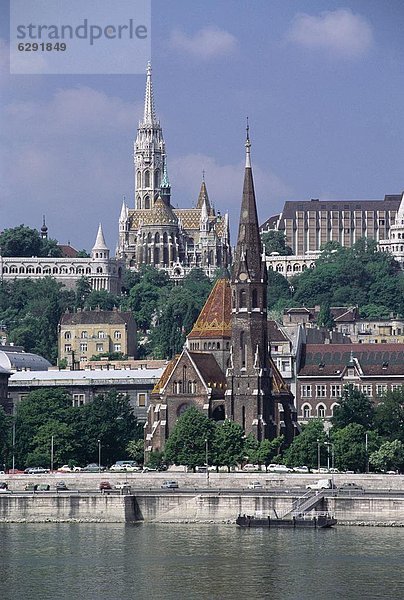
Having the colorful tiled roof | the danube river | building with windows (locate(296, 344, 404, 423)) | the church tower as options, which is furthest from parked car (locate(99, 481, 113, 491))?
building with windows (locate(296, 344, 404, 423))

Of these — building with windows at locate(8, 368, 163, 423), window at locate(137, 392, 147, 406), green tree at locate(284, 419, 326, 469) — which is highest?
building with windows at locate(8, 368, 163, 423)

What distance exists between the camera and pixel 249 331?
15312 cm

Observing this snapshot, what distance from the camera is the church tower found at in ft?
501

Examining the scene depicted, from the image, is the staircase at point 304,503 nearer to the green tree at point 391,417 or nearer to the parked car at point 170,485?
the parked car at point 170,485

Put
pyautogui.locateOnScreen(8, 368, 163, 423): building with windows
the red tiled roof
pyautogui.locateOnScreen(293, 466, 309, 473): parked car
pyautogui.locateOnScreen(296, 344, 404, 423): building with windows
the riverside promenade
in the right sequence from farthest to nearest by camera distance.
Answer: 1. pyautogui.locateOnScreen(8, 368, 163, 423): building with windows
2. the red tiled roof
3. pyautogui.locateOnScreen(296, 344, 404, 423): building with windows
4. pyautogui.locateOnScreen(293, 466, 309, 473): parked car
5. the riverside promenade

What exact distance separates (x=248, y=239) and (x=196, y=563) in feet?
151

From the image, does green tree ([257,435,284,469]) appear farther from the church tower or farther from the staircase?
the staircase

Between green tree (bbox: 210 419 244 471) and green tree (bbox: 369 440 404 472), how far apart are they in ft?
24.1

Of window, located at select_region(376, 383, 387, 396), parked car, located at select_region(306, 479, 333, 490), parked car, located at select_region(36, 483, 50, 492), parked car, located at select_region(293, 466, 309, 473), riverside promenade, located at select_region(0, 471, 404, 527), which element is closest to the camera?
riverside promenade, located at select_region(0, 471, 404, 527)

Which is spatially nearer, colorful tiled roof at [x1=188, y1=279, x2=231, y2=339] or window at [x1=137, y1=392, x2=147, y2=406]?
colorful tiled roof at [x1=188, y1=279, x2=231, y2=339]

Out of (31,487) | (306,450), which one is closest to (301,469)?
(306,450)

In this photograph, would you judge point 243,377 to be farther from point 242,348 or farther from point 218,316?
point 218,316

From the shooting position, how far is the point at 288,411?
155 meters

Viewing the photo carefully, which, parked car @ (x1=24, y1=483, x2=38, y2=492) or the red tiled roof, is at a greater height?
the red tiled roof
